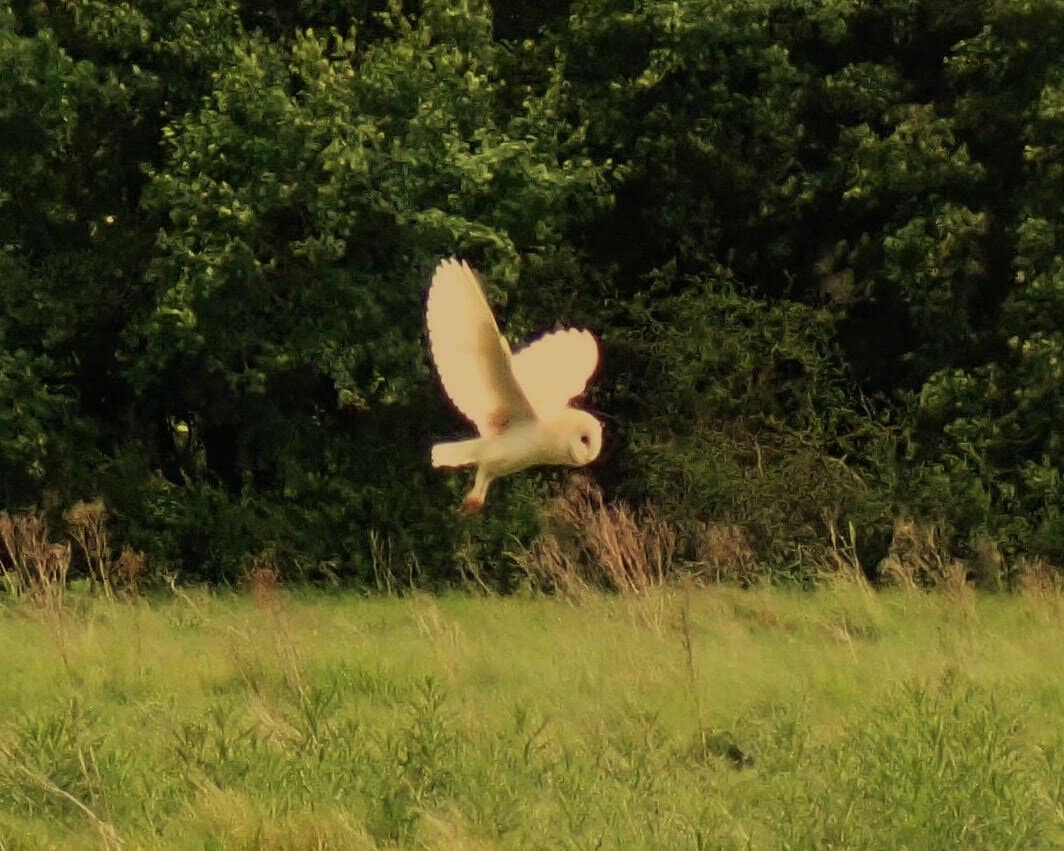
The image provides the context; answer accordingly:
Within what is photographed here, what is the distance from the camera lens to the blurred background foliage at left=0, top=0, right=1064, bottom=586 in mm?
13242

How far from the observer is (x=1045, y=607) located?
11.3 meters

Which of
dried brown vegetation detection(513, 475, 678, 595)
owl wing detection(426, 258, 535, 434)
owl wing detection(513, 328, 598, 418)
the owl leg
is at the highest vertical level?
owl wing detection(426, 258, 535, 434)

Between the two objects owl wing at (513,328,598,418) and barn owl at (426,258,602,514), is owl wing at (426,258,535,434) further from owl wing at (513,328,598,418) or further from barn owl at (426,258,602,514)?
owl wing at (513,328,598,418)

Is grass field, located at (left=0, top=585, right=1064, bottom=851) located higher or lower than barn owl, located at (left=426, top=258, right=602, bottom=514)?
lower

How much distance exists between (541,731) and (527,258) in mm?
7447

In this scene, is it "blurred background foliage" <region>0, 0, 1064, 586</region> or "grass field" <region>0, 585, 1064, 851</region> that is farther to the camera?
"blurred background foliage" <region>0, 0, 1064, 586</region>

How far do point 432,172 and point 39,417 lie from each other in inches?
135

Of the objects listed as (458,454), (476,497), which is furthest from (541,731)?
(476,497)

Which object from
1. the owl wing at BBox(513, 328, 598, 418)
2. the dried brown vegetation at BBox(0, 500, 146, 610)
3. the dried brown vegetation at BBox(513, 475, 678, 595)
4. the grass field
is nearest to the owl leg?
the owl wing at BBox(513, 328, 598, 418)

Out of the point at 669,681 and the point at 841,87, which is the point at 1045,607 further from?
the point at 841,87

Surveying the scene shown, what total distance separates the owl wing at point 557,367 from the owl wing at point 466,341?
14.7 inches

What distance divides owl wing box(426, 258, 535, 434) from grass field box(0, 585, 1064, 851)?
1382mm

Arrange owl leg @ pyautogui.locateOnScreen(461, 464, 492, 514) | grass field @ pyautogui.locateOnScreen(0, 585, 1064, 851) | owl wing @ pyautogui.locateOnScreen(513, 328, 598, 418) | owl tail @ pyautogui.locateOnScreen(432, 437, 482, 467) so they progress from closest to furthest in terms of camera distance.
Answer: owl leg @ pyautogui.locateOnScreen(461, 464, 492, 514)
owl tail @ pyautogui.locateOnScreen(432, 437, 482, 467)
grass field @ pyautogui.locateOnScreen(0, 585, 1064, 851)
owl wing @ pyautogui.locateOnScreen(513, 328, 598, 418)

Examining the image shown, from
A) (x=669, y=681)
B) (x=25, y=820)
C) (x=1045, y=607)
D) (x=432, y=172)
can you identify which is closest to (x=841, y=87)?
(x=432, y=172)
